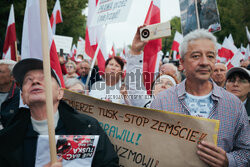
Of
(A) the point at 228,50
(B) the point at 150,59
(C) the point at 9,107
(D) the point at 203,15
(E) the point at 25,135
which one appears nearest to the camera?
(E) the point at 25,135

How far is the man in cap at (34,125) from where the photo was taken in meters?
1.71

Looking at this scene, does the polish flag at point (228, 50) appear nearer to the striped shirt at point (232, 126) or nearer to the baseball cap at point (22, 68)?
the striped shirt at point (232, 126)

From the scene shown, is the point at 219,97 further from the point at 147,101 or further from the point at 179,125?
the point at 147,101

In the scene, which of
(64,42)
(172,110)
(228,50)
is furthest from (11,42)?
(228,50)

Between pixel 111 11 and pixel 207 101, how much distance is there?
234 centimetres

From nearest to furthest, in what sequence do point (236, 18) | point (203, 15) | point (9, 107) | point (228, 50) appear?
point (9, 107) → point (203, 15) → point (228, 50) → point (236, 18)

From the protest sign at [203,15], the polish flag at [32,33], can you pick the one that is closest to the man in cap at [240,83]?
the protest sign at [203,15]

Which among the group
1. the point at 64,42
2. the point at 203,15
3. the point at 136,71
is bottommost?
the point at 136,71

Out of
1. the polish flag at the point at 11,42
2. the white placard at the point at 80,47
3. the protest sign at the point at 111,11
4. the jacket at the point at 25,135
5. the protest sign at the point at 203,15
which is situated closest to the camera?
the jacket at the point at 25,135

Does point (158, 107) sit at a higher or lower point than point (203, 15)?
lower

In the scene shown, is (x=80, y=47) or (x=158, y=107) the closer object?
(x=158, y=107)

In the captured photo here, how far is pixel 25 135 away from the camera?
5.81 ft

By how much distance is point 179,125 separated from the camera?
1.83 m

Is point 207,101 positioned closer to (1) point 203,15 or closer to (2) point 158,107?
(2) point 158,107
